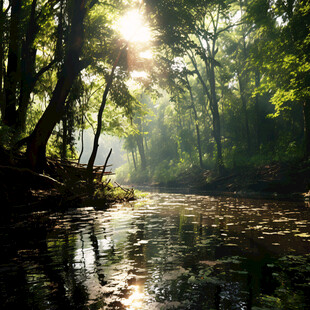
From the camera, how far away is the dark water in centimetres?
308

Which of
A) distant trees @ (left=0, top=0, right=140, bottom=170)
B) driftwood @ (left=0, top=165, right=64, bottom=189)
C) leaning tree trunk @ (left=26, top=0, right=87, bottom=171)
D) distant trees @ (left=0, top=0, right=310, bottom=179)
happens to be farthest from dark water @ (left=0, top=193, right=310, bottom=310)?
distant trees @ (left=0, top=0, right=310, bottom=179)

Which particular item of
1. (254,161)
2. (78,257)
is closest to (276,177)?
(254,161)

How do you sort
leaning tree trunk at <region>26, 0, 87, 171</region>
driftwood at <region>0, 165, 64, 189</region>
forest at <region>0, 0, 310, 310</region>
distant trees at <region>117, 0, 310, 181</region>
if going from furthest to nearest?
distant trees at <region>117, 0, 310, 181</region> < leaning tree trunk at <region>26, 0, 87, 171</region> < driftwood at <region>0, 165, 64, 189</region> < forest at <region>0, 0, 310, 310</region>

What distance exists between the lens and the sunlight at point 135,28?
1441 centimetres

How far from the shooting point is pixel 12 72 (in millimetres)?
13445

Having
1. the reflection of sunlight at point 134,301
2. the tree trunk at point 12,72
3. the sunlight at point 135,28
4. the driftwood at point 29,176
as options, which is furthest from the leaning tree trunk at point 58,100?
the reflection of sunlight at point 134,301

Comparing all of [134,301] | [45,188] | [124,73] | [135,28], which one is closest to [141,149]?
[124,73]

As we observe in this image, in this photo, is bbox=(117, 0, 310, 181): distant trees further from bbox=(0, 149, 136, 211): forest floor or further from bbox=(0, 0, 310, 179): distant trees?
bbox=(0, 149, 136, 211): forest floor

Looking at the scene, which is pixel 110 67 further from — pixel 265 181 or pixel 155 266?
pixel 155 266

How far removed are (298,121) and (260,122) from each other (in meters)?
3.73

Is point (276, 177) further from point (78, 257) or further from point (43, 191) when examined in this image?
point (78, 257)

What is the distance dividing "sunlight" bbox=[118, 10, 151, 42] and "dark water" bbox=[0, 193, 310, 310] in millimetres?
10718

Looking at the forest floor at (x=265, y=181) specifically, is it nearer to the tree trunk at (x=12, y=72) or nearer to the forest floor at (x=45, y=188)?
the forest floor at (x=45, y=188)

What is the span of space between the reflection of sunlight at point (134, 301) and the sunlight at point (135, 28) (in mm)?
13725
